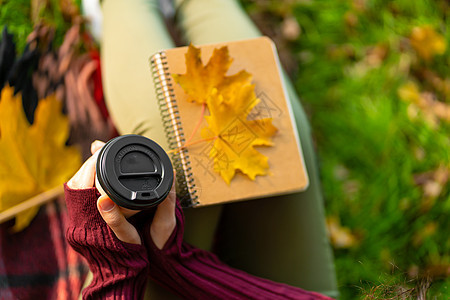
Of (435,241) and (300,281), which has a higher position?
(300,281)

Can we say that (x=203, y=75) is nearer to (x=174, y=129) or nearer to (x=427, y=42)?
(x=174, y=129)

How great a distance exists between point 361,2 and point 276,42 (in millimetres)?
365

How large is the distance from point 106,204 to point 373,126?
107cm

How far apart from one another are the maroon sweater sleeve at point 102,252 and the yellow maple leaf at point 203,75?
26 centimetres

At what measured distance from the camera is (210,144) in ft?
2.44

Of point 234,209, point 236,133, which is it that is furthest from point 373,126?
point 236,133

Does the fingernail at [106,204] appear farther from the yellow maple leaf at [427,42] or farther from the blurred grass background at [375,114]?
the yellow maple leaf at [427,42]

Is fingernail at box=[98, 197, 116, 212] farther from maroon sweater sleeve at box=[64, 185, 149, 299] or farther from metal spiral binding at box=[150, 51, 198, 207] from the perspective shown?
metal spiral binding at box=[150, 51, 198, 207]

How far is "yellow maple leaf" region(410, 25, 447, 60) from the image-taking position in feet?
4.89

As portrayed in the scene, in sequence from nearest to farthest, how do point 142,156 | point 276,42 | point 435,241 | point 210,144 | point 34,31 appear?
1. point 142,156
2. point 210,144
3. point 34,31
4. point 435,241
5. point 276,42

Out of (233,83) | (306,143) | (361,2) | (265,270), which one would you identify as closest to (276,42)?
(361,2)

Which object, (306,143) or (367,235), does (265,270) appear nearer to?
(306,143)

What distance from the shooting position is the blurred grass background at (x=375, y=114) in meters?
1.34

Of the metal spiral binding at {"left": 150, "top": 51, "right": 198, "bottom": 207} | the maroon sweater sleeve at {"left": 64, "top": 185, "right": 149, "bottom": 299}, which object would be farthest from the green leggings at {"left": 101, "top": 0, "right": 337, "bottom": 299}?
the maroon sweater sleeve at {"left": 64, "top": 185, "right": 149, "bottom": 299}
